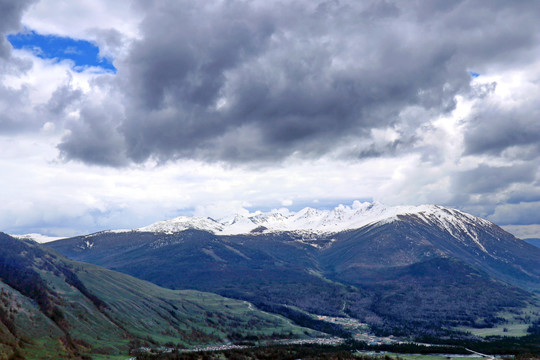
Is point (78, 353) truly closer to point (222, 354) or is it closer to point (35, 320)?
point (35, 320)

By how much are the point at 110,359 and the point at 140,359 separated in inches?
827

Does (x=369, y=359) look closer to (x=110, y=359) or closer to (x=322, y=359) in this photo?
(x=322, y=359)

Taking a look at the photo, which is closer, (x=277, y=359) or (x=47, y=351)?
(x=47, y=351)

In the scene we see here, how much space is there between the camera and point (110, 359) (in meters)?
181

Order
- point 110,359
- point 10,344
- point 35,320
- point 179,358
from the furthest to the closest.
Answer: point 35,320 < point 110,359 < point 179,358 < point 10,344

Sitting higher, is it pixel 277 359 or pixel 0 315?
pixel 0 315

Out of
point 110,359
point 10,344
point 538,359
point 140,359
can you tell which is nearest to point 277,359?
point 140,359

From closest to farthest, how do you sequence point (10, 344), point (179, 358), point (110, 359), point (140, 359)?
point (10, 344), point (179, 358), point (140, 359), point (110, 359)

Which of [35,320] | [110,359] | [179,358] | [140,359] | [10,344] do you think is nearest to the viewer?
[10,344]

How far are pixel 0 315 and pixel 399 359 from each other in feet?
556

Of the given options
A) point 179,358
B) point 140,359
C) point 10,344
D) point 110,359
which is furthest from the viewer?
point 110,359

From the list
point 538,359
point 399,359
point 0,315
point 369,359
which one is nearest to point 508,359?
point 538,359

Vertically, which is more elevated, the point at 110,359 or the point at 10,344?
the point at 10,344

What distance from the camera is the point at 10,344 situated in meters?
143
